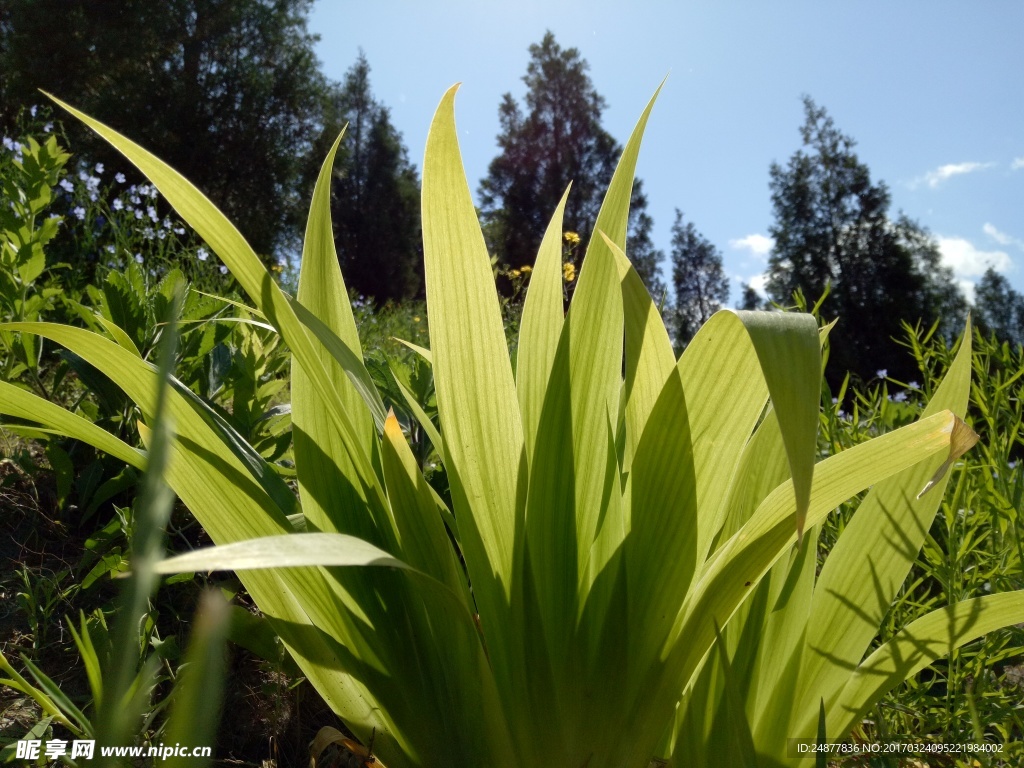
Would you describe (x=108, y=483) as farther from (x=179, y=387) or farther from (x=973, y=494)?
(x=973, y=494)

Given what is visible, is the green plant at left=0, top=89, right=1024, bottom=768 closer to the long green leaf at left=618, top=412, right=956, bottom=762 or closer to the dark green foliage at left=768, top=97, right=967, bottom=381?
the long green leaf at left=618, top=412, right=956, bottom=762

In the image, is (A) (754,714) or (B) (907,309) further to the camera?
(B) (907,309)

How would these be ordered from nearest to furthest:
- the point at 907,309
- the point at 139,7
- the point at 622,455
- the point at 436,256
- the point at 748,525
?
the point at 748,525 → the point at 436,256 → the point at 622,455 → the point at 139,7 → the point at 907,309

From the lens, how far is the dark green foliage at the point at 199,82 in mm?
14758

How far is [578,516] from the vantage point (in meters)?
0.80

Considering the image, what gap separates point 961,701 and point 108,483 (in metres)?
1.41

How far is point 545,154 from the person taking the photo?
81.6 feet

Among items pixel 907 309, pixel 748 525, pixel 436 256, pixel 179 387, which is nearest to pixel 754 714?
pixel 748 525

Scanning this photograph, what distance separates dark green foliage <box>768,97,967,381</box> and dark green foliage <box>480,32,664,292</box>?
4725 millimetres

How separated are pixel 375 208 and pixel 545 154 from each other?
648 cm

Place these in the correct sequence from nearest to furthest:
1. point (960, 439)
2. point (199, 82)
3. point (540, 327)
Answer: point (960, 439) → point (540, 327) → point (199, 82)

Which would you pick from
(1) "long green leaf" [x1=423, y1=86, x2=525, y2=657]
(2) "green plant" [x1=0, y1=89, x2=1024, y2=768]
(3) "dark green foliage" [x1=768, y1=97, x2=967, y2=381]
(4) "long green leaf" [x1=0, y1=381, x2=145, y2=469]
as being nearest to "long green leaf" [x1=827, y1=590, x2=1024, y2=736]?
(2) "green plant" [x1=0, y1=89, x2=1024, y2=768]

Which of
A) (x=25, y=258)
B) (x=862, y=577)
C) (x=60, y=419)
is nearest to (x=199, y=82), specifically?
(x=25, y=258)

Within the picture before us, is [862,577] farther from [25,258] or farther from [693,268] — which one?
[693,268]
